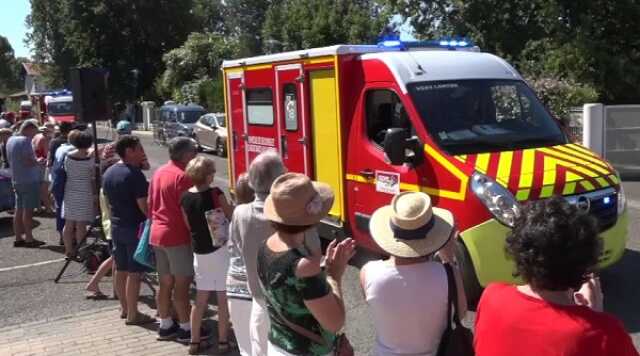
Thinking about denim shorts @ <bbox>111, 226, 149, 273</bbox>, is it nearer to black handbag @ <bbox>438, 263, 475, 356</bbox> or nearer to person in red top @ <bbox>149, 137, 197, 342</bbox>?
person in red top @ <bbox>149, 137, 197, 342</bbox>

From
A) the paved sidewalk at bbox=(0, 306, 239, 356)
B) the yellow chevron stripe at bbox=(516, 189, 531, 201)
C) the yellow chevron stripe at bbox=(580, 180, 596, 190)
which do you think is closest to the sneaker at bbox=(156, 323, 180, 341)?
the paved sidewalk at bbox=(0, 306, 239, 356)

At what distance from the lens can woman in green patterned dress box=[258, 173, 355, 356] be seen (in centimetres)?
265

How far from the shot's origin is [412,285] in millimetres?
2688

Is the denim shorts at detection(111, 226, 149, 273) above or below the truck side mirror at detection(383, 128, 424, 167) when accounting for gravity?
below

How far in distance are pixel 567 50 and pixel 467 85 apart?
55.5 feet

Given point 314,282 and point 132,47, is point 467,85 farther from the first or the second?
point 132,47

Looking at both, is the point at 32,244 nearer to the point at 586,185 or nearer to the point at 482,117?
the point at 482,117

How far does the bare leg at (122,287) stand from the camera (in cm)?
612

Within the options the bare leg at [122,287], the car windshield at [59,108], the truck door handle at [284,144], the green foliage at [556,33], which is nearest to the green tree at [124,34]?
the car windshield at [59,108]

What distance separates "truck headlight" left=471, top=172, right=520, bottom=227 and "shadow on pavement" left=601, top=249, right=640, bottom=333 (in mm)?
1312

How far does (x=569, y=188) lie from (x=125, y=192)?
3.77 m

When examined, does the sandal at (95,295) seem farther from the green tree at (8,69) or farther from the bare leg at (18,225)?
the green tree at (8,69)

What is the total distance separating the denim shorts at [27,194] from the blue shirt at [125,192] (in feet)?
13.6

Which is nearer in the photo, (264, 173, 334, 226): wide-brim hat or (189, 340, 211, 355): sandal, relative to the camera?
(264, 173, 334, 226): wide-brim hat
